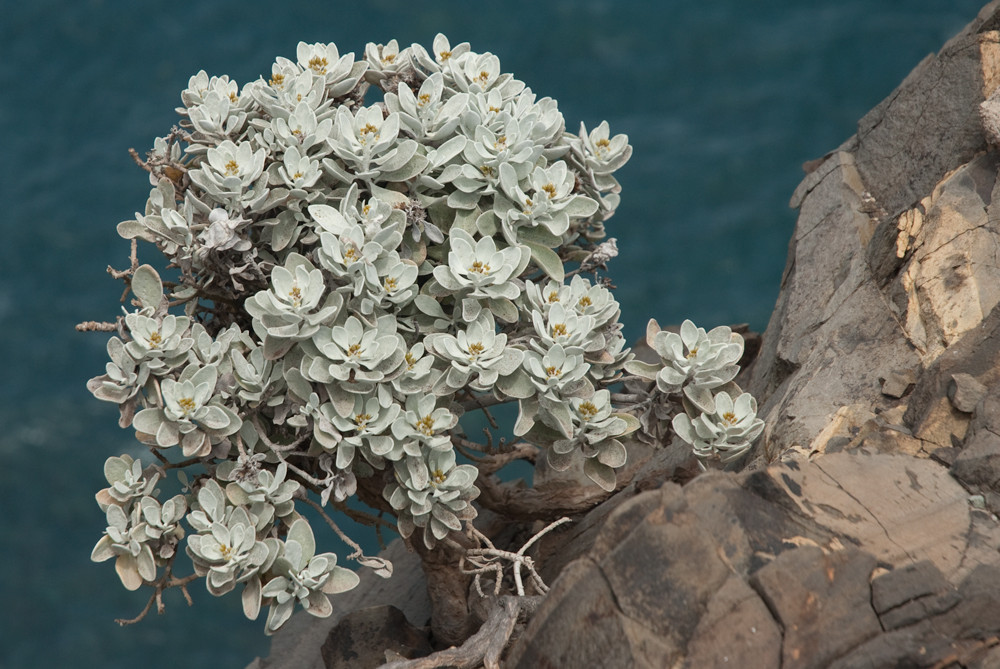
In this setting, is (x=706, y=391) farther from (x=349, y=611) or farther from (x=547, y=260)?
(x=349, y=611)

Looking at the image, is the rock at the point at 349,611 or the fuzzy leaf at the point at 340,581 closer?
the fuzzy leaf at the point at 340,581

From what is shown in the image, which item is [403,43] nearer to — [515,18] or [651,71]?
[515,18]

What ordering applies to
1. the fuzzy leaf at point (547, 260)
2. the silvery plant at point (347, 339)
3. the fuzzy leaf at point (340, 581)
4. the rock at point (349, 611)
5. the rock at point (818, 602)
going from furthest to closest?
the rock at point (349, 611)
the fuzzy leaf at point (547, 260)
the fuzzy leaf at point (340, 581)
the silvery plant at point (347, 339)
the rock at point (818, 602)

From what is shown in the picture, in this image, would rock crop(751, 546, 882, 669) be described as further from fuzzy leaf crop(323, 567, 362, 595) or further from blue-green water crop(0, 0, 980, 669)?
blue-green water crop(0, 0, 980, 669)

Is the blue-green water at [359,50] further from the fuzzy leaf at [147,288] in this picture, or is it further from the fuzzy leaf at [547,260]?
the fuzzy leaf at [547,260]

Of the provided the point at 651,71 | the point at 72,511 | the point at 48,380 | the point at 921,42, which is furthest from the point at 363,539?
the point at 921,42

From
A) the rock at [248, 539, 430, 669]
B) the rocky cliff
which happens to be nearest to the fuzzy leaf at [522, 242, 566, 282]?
the rocky cliff

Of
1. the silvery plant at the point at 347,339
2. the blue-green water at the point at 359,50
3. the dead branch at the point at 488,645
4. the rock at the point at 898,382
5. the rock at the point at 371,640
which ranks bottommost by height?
the dead branch at the point at 488,645

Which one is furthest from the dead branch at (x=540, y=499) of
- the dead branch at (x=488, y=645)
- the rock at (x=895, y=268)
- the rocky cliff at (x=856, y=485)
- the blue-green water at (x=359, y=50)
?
the blue-green water at (x=359, y=50)
